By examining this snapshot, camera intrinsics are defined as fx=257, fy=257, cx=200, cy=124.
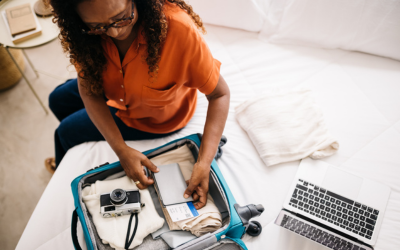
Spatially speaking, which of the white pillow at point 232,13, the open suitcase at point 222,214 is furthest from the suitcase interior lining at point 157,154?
the white pillow at point 232,13

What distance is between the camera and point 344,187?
99 centimetres

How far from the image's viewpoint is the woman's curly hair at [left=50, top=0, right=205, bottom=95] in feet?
2.19

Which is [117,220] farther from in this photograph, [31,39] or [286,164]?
[31,39]

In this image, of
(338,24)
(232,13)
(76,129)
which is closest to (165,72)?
(76,129)

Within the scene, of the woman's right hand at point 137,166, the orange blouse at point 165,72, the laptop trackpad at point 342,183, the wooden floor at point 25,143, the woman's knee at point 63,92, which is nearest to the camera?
the orange blouse at point 165,72

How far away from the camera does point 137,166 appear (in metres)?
0.88

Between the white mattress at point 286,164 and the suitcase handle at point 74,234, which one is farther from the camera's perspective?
the white mattress at point 286,164

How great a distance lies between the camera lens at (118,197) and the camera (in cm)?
79

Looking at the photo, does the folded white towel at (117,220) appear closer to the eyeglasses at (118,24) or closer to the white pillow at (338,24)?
the eyeglasses at (118,24)

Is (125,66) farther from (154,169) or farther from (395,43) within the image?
(395,43)

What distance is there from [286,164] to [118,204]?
0.67 metres

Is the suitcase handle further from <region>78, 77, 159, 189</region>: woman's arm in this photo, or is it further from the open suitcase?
<region>78, 77, 159, 189</region>: woman's arm

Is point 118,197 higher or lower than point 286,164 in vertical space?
higher

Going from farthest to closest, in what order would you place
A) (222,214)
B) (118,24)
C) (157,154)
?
(157,154) < (222,214) < (118,24)
